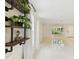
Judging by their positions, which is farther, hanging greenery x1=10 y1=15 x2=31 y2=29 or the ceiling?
the ceiling

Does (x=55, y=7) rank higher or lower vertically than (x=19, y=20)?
higher

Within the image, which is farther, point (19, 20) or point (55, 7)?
point (55, 7)

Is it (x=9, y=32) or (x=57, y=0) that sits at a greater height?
(x=57, y=0)

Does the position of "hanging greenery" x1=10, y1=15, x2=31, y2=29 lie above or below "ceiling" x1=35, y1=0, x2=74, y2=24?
below

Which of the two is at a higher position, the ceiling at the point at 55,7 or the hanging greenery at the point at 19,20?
the ceiling at the point at 55,7

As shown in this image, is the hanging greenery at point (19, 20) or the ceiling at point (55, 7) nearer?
the hanging greenery at point (19, 20)
